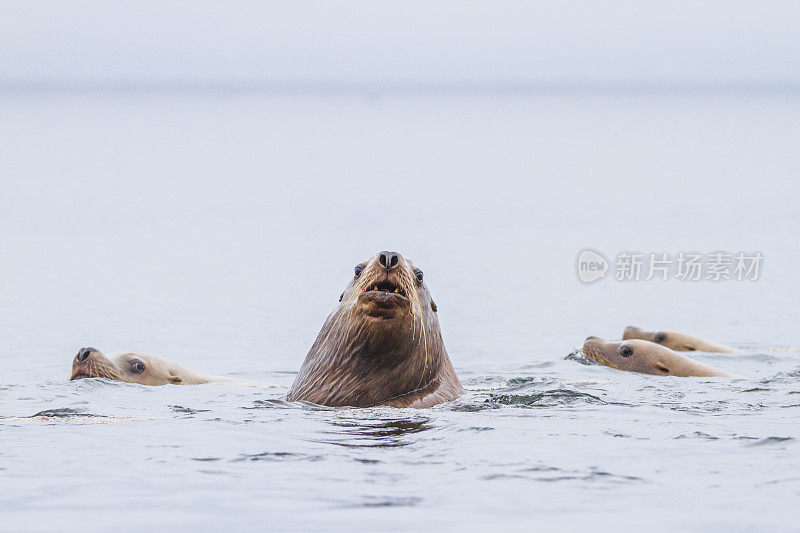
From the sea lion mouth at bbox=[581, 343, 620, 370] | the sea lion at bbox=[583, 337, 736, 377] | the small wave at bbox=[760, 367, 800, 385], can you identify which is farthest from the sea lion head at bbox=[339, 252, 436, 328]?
the sea lion mouth at bbox=[581, 343, 620, 370]

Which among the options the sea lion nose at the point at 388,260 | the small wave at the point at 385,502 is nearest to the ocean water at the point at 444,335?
the small wave at the point at 385,502

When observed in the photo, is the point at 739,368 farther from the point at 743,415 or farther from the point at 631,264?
the point at 631,264

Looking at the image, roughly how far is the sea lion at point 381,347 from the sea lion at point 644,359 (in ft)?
17.3

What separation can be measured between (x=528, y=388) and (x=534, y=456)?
4.07 metres

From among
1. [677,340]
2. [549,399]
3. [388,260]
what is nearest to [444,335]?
[677,340]

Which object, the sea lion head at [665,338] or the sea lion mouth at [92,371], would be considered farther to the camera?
the sea lion head at [665,338]

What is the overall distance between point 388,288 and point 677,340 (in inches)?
314

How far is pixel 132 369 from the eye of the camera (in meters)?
13.6

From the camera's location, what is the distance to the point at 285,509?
22.3 feet

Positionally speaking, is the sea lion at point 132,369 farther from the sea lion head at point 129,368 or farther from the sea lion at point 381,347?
the sea lion at point 381,347

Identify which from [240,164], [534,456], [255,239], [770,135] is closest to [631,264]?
[255,239]

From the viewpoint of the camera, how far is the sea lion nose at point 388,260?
33.0 feet

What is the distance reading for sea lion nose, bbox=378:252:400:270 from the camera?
33.0ft
